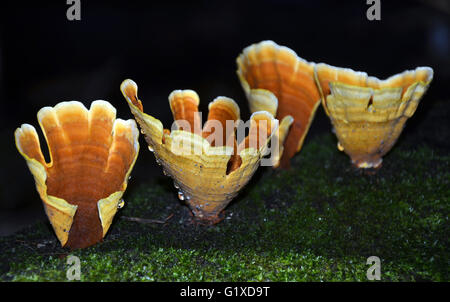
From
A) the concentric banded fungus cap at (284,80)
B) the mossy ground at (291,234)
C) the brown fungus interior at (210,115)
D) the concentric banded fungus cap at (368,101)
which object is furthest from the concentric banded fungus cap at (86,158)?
the concentric banded fungus cap at (368,101)

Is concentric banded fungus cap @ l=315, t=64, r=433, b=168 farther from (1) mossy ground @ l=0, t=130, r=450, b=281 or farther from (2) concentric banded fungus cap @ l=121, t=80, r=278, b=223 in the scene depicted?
(2) concentric banded fungus cap @ l=121, t=80, r=278, b=223

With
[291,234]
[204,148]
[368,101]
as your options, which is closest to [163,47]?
[368,101]

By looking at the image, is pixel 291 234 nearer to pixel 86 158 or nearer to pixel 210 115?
pixel 210 115

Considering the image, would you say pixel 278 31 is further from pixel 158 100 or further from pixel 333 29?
pixel 158 100

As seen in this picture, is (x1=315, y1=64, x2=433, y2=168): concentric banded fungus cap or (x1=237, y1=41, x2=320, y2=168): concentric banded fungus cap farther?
(x1=237, y1=41, x2=320, y2=168): concentric banded fungus cap

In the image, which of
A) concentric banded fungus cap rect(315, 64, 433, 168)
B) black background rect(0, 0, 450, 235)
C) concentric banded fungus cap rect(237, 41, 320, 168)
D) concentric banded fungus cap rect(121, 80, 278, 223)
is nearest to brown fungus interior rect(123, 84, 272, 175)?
concentric banded fungus cap rect(121, 80, 278, 223)

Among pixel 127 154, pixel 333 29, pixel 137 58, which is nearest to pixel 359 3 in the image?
pixel 333 29
